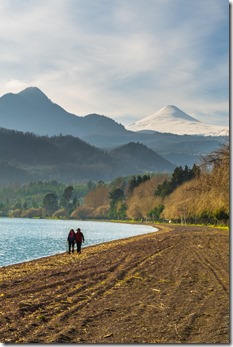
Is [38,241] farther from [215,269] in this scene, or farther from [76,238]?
[215,269]

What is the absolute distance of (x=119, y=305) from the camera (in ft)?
43.7

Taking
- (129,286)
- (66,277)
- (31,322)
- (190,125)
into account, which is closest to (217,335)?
(31,322)

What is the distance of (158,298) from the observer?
14.5 metres

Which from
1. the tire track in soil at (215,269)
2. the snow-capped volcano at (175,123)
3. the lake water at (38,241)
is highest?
the snow-capped volcano at (175,123)

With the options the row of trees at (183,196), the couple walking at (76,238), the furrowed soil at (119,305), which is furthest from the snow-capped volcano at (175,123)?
the couple walking at (76,238)

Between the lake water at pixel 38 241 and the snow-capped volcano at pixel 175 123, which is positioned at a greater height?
the snow-capped volcano at pixel 175 123

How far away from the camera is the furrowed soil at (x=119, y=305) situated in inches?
372

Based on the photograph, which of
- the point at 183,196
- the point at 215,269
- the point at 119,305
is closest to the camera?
the point at 119,305

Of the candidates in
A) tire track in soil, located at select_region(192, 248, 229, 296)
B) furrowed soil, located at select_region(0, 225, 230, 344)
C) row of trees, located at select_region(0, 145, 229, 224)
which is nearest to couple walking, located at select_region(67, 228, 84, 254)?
row of trees, located at select_region(0, 145, 229, 224)

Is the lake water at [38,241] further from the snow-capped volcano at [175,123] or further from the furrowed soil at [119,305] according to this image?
the snow-capped volcano at [175,123]

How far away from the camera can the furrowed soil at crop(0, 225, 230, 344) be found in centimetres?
945

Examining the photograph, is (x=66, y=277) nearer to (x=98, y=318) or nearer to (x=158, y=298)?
(x=158, y=298)

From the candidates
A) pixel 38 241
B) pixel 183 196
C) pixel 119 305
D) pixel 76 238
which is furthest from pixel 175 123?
pixel 183 196

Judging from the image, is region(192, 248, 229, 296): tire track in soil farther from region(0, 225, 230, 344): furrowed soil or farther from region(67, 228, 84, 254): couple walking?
region(67, 228, 84, 254): couple walking
